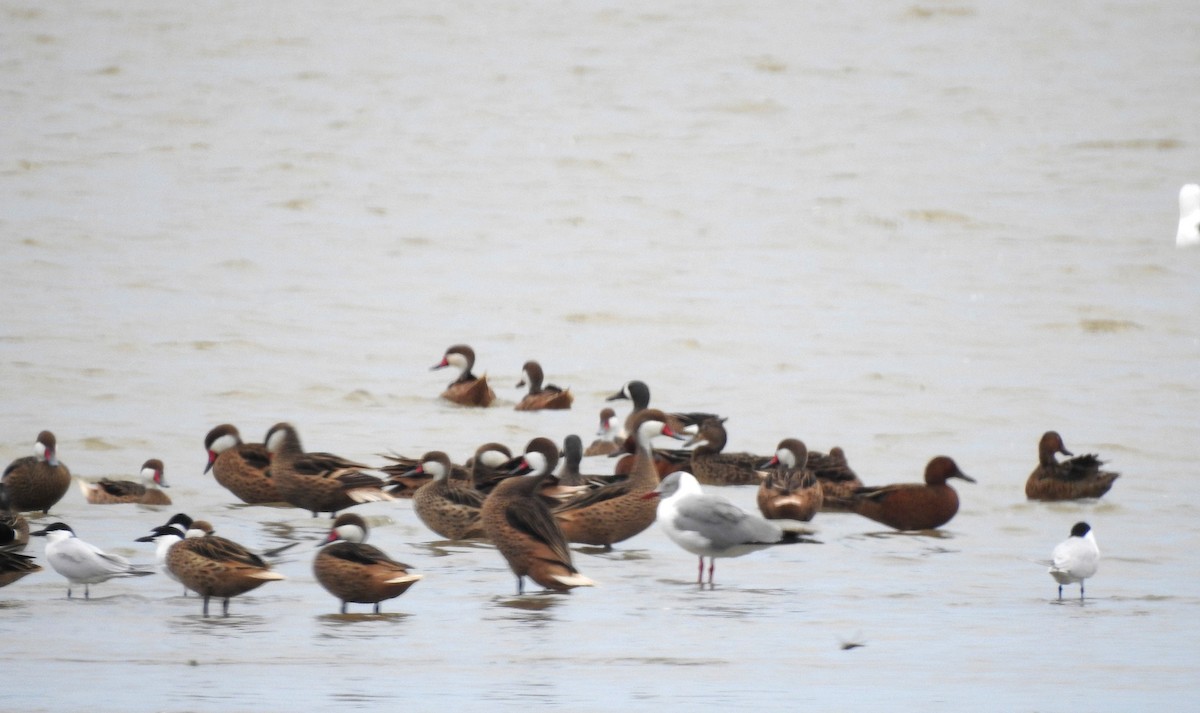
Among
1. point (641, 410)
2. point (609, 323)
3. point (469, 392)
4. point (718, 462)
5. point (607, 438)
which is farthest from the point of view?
point (609, 323)

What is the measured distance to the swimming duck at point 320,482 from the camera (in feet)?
39.9

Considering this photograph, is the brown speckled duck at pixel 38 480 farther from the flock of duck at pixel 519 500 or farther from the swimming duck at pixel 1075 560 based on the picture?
the swimming duck at pixel 1075 560

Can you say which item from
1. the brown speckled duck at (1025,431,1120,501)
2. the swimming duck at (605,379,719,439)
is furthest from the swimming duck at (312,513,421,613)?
the brown speckled duck at (1025,431,1120,501)

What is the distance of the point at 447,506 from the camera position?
37.5ft

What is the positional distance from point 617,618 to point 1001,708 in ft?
7.44

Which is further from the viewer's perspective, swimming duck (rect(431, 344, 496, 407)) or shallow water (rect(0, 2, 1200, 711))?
swimming duck (rect(431, 344, 496, 407))

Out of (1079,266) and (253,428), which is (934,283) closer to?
(1079,266)

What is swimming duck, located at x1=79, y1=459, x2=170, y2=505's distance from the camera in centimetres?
1247

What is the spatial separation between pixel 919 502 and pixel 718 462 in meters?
2.51

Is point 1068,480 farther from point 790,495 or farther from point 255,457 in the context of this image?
point 255,457

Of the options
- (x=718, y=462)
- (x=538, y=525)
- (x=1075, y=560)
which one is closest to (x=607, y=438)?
(x=718, y=462)

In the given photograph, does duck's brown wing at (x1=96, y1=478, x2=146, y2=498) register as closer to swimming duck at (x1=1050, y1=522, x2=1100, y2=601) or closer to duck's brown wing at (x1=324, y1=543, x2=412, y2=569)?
duck's brown wing at (x1=324, y1=543, x2=412, y2=569)

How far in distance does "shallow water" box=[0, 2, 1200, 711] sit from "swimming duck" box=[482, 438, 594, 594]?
14 cm

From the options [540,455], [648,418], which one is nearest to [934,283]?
[648,418]
